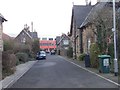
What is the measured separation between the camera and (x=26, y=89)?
14188mm

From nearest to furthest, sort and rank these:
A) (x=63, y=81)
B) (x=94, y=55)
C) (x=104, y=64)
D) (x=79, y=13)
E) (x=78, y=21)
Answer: (x=63, y=81), (x=104, y=64), (x=94, y=55), (x=78, y=21), (x=79, y=13)

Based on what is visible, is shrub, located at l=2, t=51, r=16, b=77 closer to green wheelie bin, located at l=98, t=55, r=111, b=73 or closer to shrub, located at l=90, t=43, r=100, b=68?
green wheelie bin, located at l=98, t=55, r=111, b=73

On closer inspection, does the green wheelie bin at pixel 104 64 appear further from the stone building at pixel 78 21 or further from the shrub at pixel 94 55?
the stone building at pixel 78 21

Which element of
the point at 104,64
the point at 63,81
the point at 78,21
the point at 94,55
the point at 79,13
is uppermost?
the point at 79,13

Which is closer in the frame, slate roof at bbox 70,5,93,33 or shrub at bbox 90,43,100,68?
shrub at bbox 90,43,100,68

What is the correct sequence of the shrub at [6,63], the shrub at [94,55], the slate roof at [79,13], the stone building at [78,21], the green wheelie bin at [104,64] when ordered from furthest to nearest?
1. the slate roof at [79,13]
2. the stone building at [78,21]
3. the shrub at [94,55]
4. the green wheelie bin at [104,64]
5. the shrub at [6,63]

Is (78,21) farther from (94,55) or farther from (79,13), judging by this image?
(94,55)

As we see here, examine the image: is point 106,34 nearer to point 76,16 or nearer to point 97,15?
point 97,15

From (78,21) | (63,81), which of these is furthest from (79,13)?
(63,81)

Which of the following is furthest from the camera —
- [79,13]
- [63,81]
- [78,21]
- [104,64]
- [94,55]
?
[79,13]

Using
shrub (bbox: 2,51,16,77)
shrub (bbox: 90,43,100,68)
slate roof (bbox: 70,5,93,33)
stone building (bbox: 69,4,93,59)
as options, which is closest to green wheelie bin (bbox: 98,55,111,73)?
shrub (bbox: 90,43,100,68)

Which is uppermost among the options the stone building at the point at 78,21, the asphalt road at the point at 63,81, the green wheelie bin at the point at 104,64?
the stone building at the point at 78,21

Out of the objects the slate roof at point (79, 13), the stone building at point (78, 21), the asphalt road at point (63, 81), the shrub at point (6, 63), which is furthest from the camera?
the slate roof at point (79, 13)

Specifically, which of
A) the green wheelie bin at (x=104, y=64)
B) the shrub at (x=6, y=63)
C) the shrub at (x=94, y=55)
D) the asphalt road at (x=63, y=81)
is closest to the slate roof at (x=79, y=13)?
the shrub at (x=94, y=55)
